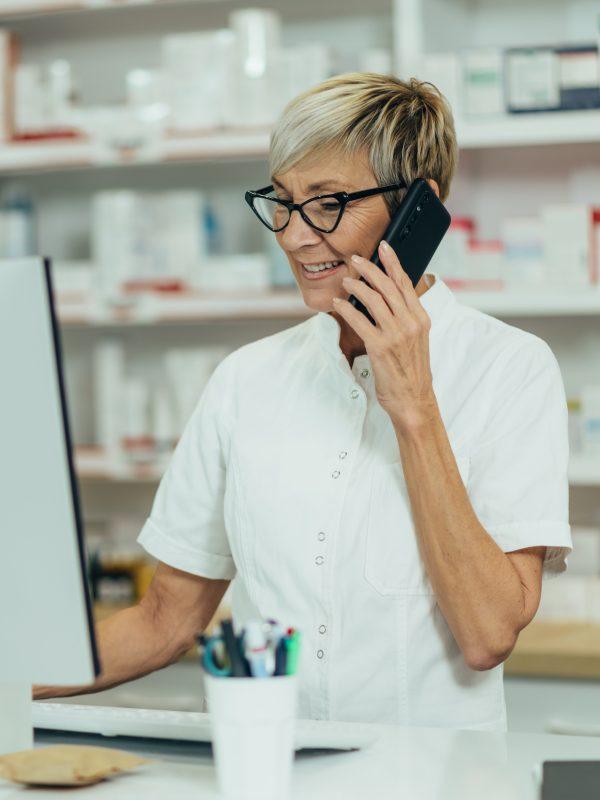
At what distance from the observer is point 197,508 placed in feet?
5.06

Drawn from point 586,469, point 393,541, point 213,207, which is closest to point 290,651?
point 393,541

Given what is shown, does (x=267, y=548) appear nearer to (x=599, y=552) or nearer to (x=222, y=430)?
(x=222, y=430)

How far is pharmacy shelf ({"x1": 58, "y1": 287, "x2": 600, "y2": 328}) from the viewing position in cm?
267

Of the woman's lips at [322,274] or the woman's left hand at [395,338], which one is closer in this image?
the woman's left hand at [395,338]

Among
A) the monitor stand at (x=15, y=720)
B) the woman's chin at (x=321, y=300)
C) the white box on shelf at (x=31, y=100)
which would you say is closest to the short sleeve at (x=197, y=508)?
the woman's chin at (x=321, y=300)

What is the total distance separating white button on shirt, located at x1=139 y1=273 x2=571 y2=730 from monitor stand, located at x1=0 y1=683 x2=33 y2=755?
1.32 ft

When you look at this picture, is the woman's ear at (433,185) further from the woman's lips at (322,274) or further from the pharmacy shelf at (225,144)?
the pharmacy shelf at (225,144)

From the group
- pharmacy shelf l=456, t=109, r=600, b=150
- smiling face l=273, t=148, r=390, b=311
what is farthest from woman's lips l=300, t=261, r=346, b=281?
pharmacy shelf l=456, t=109, r=600, b=150

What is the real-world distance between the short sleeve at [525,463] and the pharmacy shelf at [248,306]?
1.26 metres

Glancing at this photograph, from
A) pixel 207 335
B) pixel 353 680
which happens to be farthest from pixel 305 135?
pixel 207 335

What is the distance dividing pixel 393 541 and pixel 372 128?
19.8 inches

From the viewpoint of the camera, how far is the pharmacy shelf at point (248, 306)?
2670mm

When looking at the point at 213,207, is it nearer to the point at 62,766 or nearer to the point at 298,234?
the point at 298,234

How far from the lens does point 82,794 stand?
102 centimetres
